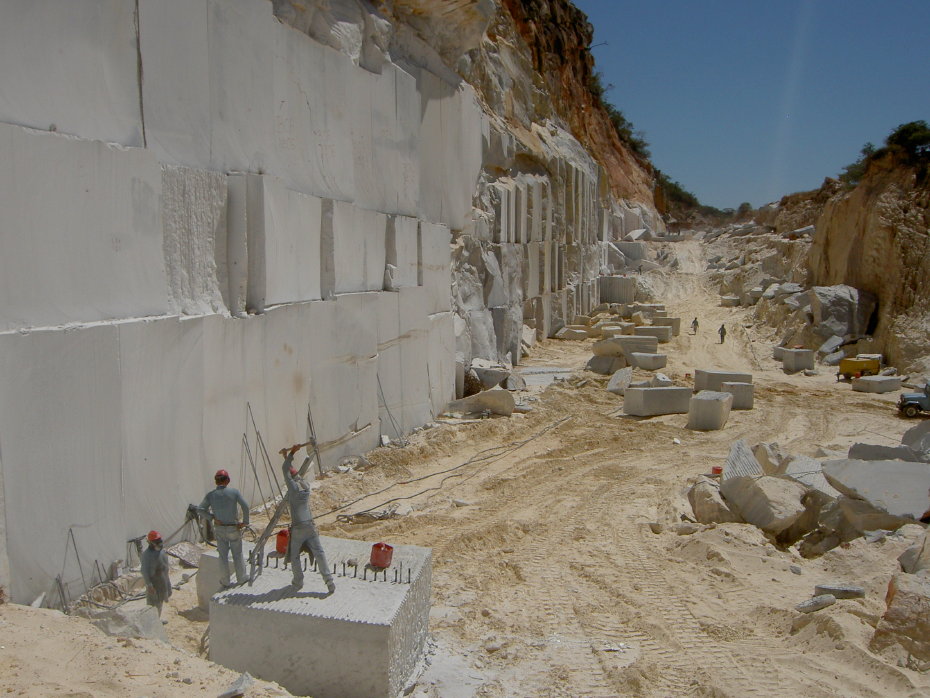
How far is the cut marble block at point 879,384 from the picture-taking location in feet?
51.7

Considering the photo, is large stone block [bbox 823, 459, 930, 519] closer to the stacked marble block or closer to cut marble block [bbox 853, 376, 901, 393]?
the stacked marble block

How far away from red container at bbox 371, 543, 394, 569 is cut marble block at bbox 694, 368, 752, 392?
1133cm

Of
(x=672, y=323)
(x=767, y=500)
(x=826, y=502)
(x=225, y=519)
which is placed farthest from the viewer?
(x=672, y=323)

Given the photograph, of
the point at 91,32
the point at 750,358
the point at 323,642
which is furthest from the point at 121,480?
the point at 750,358

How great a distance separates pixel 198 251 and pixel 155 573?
2958 mm

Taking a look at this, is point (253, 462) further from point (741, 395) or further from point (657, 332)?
point (657, 332)

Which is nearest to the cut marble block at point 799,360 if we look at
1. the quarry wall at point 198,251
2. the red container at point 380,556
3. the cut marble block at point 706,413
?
the cut marble block at point 706,413

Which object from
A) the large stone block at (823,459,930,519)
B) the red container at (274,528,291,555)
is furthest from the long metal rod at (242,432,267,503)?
the large stone block at (823,459,930,519)

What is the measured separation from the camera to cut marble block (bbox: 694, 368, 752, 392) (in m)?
15.0

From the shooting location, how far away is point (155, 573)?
209 inches

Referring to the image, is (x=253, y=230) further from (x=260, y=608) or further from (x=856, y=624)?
(x=856, y=624)

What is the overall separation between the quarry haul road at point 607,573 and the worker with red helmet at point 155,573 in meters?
1.92

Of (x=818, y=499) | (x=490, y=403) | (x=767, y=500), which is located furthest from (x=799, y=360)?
(x=767, y=500)

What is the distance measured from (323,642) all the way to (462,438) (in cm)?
739
